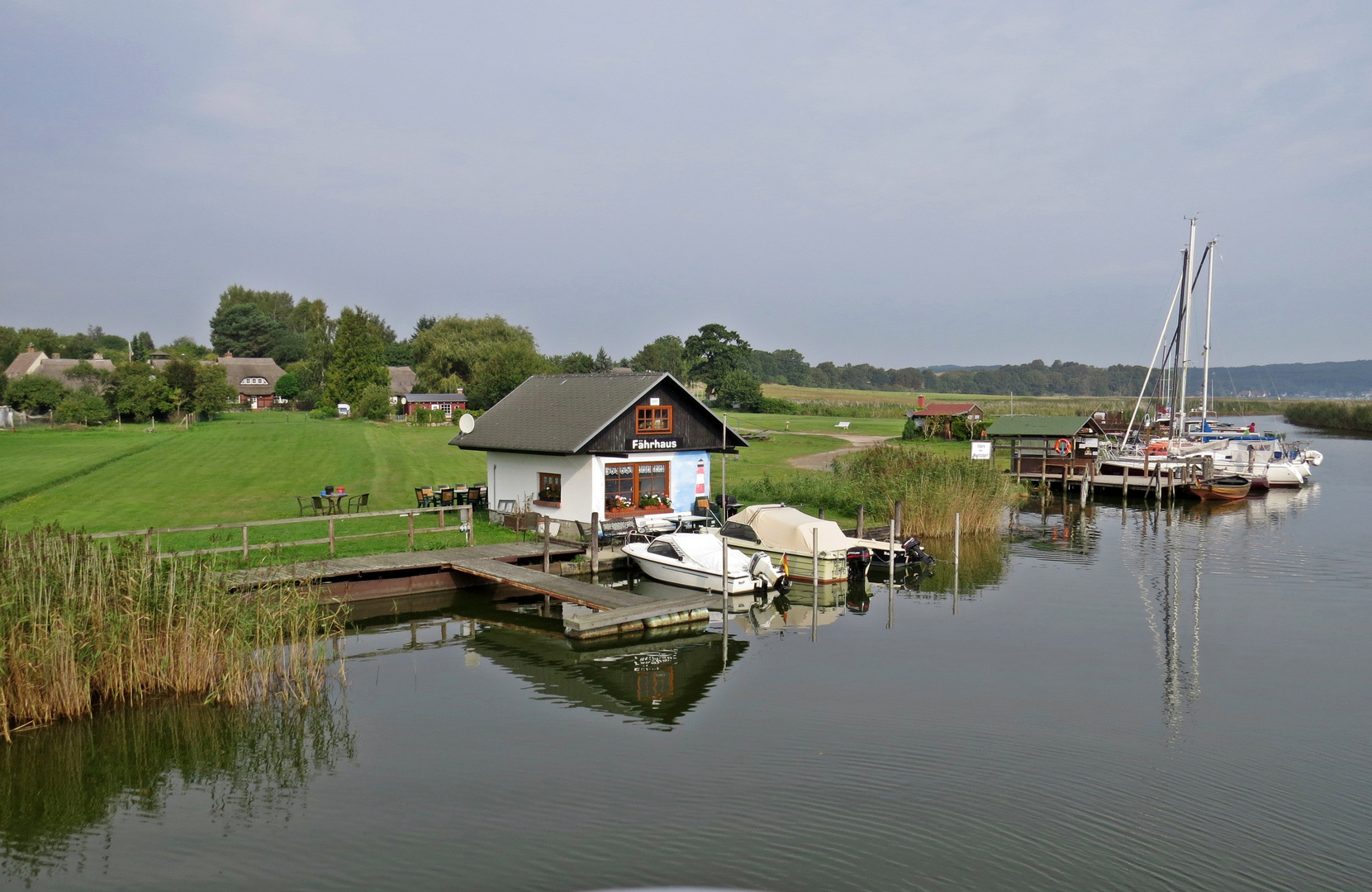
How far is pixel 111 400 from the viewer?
251 ft

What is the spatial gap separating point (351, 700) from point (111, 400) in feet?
236

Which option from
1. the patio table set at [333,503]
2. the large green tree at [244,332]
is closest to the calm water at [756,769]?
the patio table set at [333,503]

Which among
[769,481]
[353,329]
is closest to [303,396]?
[353,329]

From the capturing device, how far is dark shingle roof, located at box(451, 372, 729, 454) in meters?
30.5

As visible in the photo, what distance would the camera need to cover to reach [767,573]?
27.0 metres

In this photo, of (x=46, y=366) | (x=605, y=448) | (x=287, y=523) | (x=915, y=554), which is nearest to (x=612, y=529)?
(x=605, y=448)

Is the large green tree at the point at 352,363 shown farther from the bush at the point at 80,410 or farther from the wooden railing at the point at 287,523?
the wooden railing at the point at 287,523

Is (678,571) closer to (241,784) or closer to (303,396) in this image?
(241,784)

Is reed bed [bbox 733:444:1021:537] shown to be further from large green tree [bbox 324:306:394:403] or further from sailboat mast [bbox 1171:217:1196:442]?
large green tree [bbox 324:306:394:403]

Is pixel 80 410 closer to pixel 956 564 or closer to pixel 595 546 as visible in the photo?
pixel 595 546

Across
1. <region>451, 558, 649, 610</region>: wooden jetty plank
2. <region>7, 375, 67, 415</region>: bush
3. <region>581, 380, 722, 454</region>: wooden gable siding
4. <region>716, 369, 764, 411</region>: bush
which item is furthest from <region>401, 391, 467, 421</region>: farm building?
<region>451, 558, 649, 610</region>: wooden jetty plank

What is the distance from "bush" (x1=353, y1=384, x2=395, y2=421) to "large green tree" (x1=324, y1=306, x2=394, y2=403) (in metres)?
10.1

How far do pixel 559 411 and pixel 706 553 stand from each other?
27.8 feet

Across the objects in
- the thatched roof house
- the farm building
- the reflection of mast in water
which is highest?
the thatched roof house
